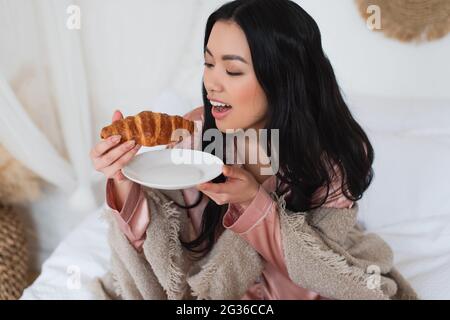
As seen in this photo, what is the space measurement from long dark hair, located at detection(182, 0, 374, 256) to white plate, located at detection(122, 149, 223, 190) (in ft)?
0.32

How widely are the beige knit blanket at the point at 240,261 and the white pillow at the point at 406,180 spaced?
0.17 m

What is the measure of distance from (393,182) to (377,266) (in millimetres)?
230

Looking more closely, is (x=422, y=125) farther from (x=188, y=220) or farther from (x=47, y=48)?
(x=47, y=48)

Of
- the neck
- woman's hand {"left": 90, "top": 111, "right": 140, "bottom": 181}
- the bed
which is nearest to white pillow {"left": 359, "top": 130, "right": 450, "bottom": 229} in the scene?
the bed

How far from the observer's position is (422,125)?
892mm

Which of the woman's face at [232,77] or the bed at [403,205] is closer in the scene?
the woman's face at [232,77]

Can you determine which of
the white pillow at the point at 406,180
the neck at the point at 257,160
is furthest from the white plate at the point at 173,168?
the white pillow at the point at 406,180

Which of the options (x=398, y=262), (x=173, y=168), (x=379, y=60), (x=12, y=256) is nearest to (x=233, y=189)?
(x=173, y=168)

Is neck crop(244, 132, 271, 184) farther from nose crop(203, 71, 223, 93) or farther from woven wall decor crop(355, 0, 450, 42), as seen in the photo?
woven wall decor crop(355, 0, 450, 42)

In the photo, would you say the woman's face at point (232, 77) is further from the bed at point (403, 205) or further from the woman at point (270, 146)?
the bed at point (403, 205)

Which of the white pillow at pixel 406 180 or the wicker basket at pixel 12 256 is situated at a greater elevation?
the white pillow at pixel 406 180

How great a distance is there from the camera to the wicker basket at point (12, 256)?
3.69ft

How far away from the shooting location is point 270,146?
0.72 meters

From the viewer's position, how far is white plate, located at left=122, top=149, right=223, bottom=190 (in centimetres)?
59
